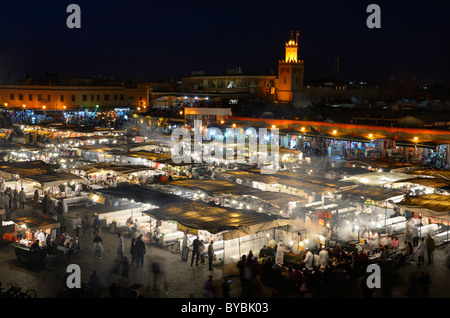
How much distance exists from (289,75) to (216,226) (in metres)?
43.7

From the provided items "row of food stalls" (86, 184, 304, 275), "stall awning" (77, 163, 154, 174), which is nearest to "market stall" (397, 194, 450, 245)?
"row of food stalls" (86, 184, 304, 275)

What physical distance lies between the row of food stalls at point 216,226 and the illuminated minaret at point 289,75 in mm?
40707

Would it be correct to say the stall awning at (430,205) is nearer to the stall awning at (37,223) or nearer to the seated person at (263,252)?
the seated person at (263,252)

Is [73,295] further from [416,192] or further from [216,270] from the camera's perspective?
[416,192]

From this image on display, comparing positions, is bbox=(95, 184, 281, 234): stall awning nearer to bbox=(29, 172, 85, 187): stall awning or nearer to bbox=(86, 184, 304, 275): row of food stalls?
bbox=(86, 184, 304, 275): row of food stalls

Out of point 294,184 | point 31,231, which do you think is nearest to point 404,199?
point 294,184

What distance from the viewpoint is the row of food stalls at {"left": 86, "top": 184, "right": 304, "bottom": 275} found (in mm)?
11805

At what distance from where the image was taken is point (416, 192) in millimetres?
17156

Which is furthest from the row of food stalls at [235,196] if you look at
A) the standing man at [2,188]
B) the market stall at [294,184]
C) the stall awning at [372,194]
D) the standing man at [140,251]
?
the standing man at [2,188]

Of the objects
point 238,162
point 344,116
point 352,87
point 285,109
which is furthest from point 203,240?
point 352,87

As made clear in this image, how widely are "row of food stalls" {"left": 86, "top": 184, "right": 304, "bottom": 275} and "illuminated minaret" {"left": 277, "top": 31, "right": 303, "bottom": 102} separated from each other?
40.7m

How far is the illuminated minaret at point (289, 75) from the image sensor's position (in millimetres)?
53750
